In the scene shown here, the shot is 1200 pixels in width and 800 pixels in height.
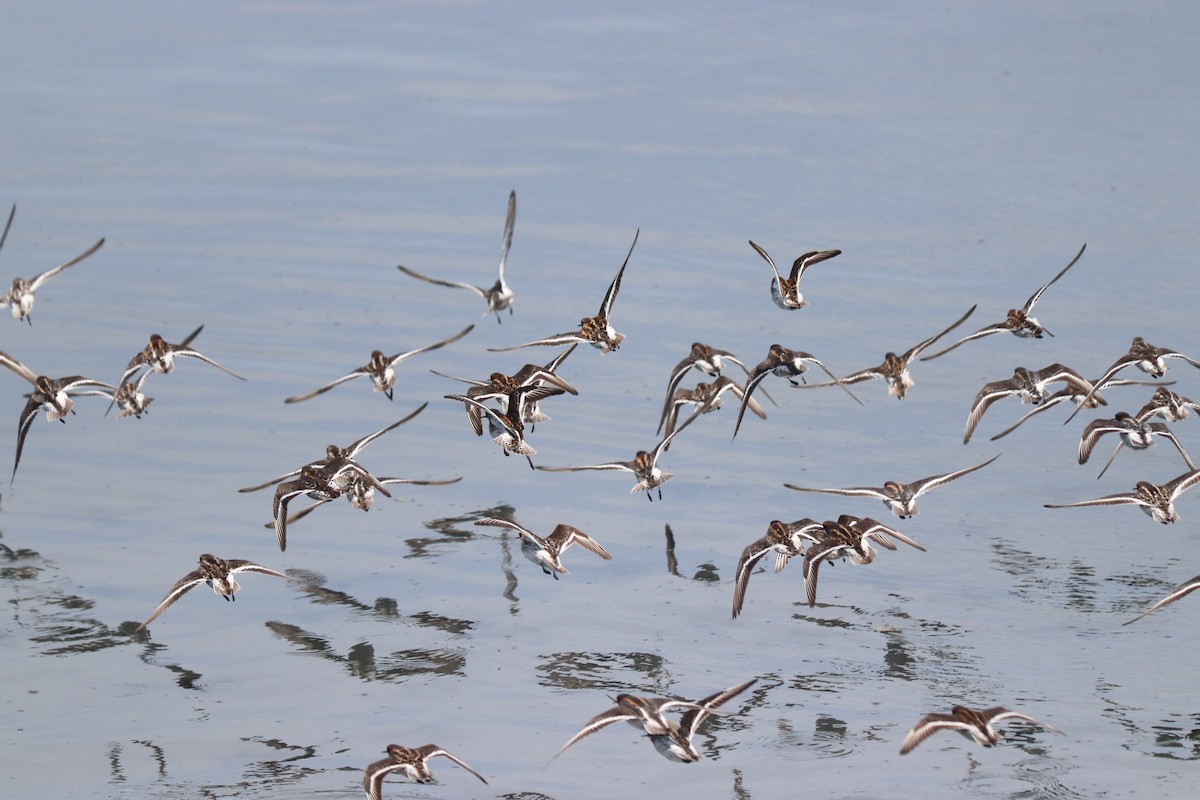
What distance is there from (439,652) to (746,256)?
14.5 metres

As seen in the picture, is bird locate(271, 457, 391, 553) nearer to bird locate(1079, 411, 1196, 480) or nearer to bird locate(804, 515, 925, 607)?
bird locate(804, 515, 925, 607)

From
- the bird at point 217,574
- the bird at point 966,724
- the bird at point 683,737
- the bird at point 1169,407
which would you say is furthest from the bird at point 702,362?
the bird at point 966,724

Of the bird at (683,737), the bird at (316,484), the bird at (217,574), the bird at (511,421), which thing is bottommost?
the bird at (683,737)

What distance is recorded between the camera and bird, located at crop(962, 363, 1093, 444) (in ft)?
73.5

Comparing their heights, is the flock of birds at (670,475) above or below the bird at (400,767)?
above

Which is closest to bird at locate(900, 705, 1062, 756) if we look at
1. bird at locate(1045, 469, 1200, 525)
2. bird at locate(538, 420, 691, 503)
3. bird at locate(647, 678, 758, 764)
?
bird at locate(647, 678, 758, 764)

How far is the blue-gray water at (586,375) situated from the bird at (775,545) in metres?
0.66

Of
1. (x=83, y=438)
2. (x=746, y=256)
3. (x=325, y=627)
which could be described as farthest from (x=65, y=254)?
(x=325, y=627)

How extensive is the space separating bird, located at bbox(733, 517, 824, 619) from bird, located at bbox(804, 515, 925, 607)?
0.12 m

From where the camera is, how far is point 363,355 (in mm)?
27828

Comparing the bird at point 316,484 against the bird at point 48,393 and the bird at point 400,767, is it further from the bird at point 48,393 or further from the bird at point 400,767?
the bird at point 400,767

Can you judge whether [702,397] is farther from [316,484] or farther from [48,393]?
[48,393]

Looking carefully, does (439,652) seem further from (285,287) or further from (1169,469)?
(285,287)

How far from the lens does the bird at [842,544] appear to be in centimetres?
1898
